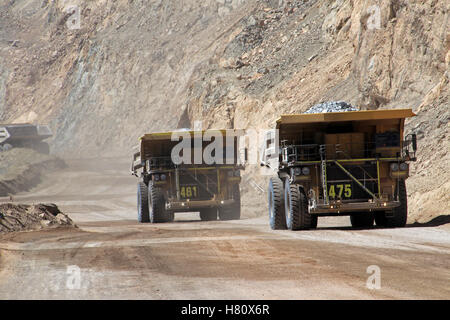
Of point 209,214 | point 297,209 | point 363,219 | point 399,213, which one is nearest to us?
point 297,209

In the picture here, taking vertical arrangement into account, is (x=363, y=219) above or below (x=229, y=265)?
above

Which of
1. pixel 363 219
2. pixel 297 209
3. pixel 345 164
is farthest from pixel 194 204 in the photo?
pixel 345 164

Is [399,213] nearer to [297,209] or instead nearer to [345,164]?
[345,164]

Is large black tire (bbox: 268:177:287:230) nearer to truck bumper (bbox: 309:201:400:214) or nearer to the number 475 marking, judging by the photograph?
truck bumper (bbox: 309:201:400:214)

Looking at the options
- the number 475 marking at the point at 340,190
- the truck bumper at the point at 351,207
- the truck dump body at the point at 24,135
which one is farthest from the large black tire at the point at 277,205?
the truck dump body at the point at 24,135

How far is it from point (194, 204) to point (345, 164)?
8.26m

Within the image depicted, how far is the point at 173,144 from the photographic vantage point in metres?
23.2

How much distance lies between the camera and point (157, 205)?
74.8ft

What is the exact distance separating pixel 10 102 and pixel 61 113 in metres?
15.9

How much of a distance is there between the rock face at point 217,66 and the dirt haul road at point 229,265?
6.74 meters

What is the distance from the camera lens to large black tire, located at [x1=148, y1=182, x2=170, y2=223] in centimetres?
2277

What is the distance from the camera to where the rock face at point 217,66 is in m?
27.3

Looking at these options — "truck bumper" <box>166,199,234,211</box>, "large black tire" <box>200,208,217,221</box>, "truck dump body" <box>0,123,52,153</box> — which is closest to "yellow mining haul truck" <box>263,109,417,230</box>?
"truck bumper" <box>166,199,234,211</box>

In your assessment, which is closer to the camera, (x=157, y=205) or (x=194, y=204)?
(x=194, y=204)
